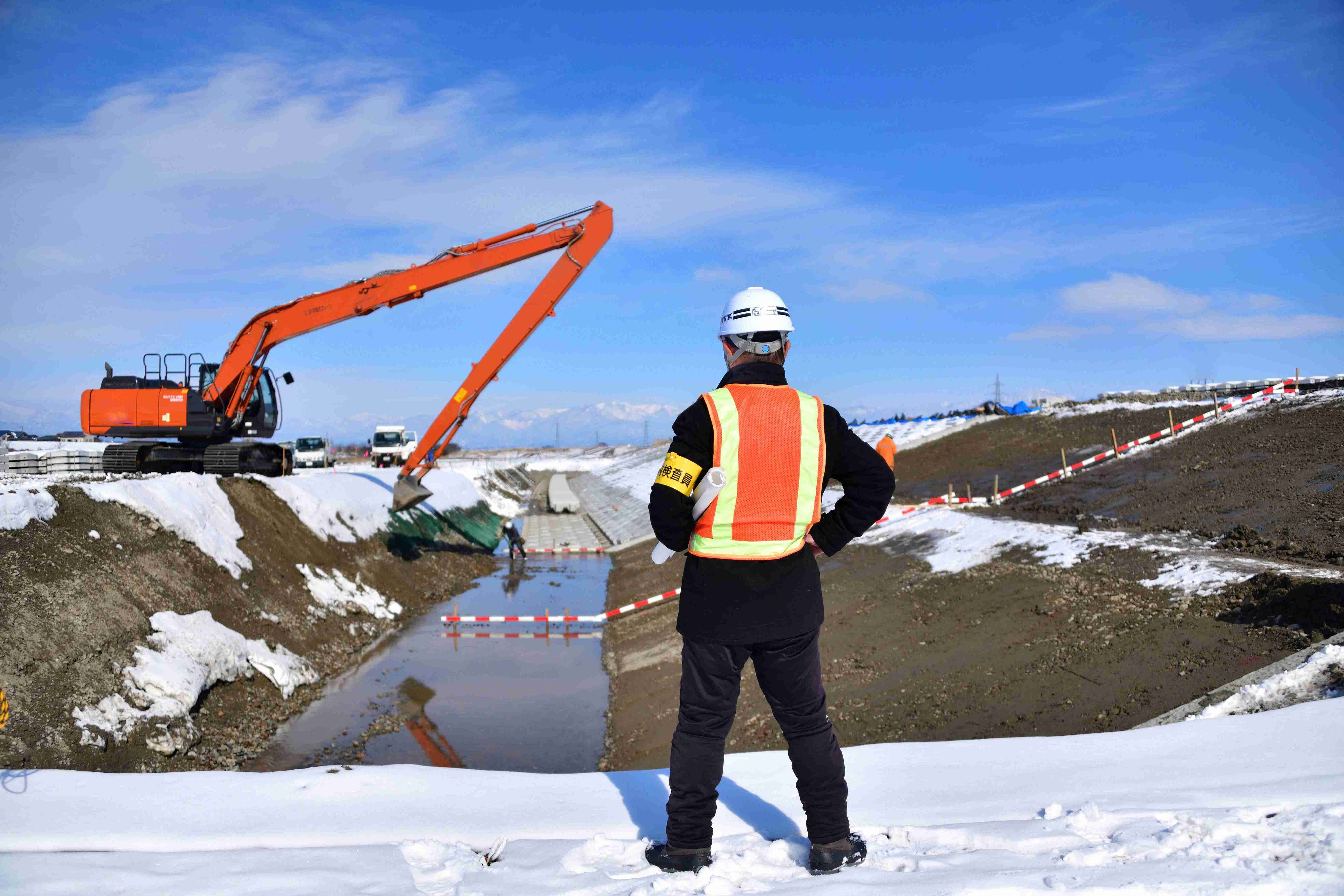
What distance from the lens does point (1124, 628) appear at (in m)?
8.62

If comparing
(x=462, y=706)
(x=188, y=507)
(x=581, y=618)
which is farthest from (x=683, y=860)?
(x=581, y=618)

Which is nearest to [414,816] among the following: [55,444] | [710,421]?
[710,421]

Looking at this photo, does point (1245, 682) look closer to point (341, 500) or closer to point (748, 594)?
point (748, 594)

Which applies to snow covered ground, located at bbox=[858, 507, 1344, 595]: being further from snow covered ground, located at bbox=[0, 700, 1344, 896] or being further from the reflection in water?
the reflection in water

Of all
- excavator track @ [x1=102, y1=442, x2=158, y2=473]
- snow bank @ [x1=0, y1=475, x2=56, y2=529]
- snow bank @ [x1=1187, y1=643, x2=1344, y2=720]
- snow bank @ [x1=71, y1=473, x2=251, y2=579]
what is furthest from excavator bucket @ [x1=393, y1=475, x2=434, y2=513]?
snow bank @ [x1=1187, y1=643, x2=1344, y2=720]

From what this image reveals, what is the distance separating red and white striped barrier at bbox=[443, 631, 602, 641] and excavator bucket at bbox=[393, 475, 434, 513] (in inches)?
227

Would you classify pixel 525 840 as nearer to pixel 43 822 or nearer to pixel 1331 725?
pixel 43 822

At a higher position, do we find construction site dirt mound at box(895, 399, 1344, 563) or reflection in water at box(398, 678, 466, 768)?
construction site dirt mound at box(895, 399, 1344, 563)

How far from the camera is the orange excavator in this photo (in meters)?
18.4

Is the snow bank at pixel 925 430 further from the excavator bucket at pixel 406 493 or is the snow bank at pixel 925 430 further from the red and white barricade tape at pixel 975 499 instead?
the excavator bucket at pixel 406 493

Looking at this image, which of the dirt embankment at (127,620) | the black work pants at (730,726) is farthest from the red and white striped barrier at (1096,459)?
the black work pants at (730,726)

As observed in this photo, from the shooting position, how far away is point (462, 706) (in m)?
12.3

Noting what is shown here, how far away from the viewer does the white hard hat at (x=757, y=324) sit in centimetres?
368

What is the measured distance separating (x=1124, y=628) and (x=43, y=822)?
28.5 feet
